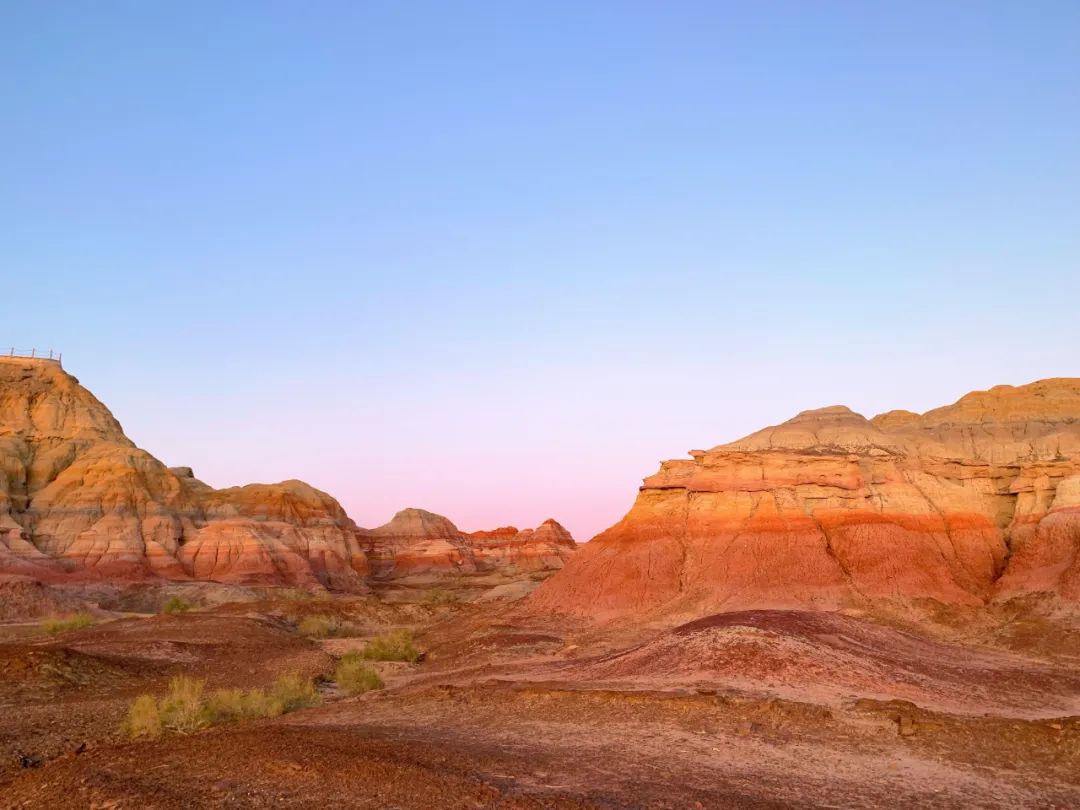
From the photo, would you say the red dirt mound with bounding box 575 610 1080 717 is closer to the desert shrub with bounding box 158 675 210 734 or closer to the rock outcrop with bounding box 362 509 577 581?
the desert shrub with bounding box 158 675 210 734

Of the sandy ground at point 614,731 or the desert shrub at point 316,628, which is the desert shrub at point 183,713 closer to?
the sandy ground at point 614,731

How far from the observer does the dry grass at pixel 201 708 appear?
15.2 m

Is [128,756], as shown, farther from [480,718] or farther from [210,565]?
[210,565]

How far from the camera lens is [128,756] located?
36.4ft

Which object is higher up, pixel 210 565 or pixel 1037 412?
pixel 1037 412

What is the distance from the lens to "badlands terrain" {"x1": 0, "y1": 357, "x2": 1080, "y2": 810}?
10.6 m

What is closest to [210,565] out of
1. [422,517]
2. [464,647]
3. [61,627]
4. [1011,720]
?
[61,627]

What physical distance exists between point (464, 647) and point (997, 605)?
18.7 metres

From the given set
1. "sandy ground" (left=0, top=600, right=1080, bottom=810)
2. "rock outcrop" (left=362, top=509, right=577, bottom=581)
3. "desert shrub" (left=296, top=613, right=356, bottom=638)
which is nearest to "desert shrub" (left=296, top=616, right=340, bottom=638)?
"desert shrub" (left=296, top=613, right=356, bottom=638)

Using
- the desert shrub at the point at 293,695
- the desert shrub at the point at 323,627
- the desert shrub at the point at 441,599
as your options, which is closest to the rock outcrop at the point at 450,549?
the desert shrub at the point at 441,599

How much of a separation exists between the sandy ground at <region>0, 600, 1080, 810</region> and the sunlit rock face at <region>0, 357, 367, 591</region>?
115 ft

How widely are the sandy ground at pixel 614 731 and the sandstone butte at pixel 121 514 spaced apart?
116 feet

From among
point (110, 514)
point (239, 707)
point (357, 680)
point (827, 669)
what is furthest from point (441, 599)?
point (827, 669)

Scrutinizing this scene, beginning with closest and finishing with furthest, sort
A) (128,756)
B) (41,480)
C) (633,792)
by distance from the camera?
1. (633,792)
2. (128,756)
3. (41,480)
